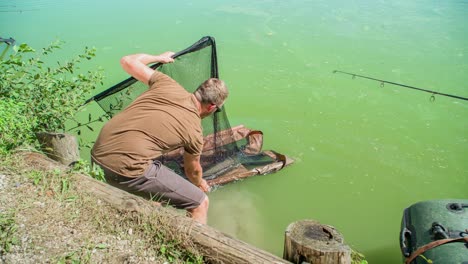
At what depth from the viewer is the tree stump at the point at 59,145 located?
3375mm

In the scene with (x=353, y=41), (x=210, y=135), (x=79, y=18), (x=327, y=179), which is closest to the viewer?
(x=210, y=135)

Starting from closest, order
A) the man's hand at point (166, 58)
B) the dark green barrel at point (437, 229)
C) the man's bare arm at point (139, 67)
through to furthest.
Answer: the dark green barrel at point (437, 229) < the man's bare arm at point (139, 67) < the man's hand at point (166, 58)

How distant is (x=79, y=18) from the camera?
12211 millimetres

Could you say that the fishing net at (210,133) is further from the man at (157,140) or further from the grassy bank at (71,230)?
the grassy bank at (71,230)

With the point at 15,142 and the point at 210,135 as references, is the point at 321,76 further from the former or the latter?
the point at 15,142

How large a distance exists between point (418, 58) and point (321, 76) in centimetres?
304

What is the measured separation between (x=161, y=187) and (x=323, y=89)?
576 cm

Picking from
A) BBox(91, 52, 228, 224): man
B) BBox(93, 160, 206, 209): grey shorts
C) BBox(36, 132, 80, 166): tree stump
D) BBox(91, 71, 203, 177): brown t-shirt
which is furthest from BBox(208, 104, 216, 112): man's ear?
BBox(36, 132, 80, 166): tree stump

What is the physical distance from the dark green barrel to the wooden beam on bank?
1422mm

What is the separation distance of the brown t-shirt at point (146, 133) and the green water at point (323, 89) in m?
1.76

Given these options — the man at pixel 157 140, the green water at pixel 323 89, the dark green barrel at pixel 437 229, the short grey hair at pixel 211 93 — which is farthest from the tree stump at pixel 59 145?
the dark green barrel at pixel 437 229

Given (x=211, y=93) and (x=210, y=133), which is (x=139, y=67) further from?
(x=210, y=133)

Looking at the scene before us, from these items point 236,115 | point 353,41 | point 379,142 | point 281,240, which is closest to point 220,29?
point 353,41

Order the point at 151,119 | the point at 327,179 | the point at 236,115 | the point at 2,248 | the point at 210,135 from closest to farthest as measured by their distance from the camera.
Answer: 1. the point at 2,248
2. the point at 151,119
3. the point at 210,135
4. the point at 327,179
5. the point at 236,115
